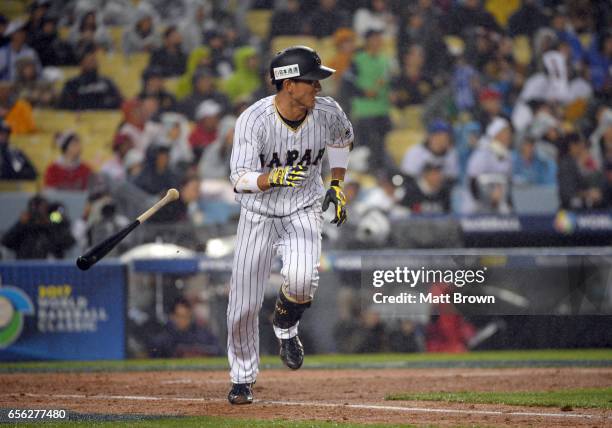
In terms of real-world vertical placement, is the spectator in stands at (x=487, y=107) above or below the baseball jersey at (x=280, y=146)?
above

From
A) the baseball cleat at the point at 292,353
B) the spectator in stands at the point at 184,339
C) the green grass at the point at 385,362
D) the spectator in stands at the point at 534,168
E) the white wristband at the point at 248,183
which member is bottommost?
the green grass at the point at 385,362

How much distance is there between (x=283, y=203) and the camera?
21.0 ft

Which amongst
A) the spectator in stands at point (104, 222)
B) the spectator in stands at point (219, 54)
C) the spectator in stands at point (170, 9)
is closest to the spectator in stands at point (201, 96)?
the spectator in stands at point (219, 54)

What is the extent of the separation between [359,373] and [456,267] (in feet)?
6.26

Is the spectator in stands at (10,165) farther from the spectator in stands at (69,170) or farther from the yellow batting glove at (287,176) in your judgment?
the yellow batting glove at (287,176)

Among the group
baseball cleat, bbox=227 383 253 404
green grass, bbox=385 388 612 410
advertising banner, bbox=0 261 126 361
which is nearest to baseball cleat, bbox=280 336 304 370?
baseball cleat, bbox=227 383 253 404

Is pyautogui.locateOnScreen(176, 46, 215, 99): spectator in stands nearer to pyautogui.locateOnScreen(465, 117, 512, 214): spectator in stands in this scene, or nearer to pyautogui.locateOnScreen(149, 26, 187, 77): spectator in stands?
pyautogui.locateOnScreen(149, 26, 187, 77): spectator in stands

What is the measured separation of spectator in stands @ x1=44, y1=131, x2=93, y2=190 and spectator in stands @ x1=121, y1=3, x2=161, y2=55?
2394mm

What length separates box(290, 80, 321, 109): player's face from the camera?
20.4 feet

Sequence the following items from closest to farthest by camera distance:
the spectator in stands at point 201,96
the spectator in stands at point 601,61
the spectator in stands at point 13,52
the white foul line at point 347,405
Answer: the white foul line at point 347,405
the spectator in stands at point 201,96
the spectator in stands at point 13,52
the spectator in stands at point 601,61

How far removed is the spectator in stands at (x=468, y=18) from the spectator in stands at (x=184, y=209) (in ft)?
16.3

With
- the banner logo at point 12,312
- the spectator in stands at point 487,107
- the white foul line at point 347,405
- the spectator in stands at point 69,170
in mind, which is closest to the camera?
the white foul line at point 347,405

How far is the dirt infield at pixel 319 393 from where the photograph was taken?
5898 mm

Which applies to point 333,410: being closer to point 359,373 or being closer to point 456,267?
point 359,373
